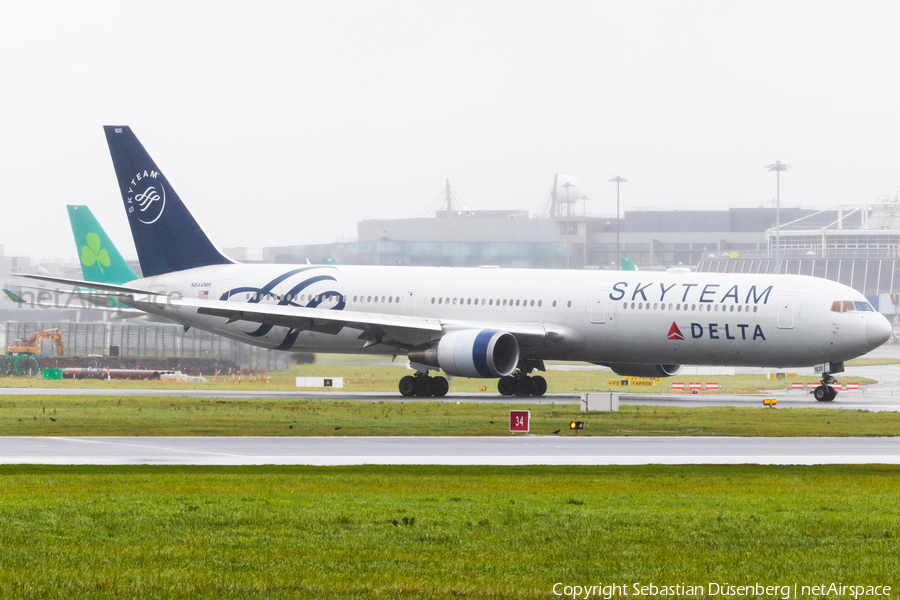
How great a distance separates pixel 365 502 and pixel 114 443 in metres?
11.1

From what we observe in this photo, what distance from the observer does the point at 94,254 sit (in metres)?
53.3

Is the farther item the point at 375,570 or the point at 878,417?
the point at 878,417

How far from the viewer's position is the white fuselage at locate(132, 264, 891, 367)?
3850 centimetres

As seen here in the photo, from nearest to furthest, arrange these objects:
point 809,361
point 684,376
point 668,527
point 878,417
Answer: point 668,527
point 878,417
point 809,361
point 684,376

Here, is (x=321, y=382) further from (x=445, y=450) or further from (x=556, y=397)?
(x=445, y=450)

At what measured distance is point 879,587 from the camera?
10328 mm

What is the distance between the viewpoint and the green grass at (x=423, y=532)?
10562mm

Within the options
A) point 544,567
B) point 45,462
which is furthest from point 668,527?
point 45,462

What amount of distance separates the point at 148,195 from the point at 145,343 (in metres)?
16.1

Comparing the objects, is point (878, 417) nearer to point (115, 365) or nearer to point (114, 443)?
point (114, 443)

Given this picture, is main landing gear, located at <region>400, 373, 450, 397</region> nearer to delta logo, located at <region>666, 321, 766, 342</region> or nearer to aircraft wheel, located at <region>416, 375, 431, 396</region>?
aircraft wheel, located at <region>416, 375, 431, 396</region>

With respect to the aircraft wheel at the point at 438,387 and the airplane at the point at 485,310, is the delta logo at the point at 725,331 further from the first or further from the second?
the aircraft wheel at the point at 438,387

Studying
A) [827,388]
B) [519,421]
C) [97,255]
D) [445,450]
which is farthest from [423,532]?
[97,255]

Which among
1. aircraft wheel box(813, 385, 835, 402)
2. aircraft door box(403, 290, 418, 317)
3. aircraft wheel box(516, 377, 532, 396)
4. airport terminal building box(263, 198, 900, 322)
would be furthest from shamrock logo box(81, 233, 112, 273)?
airport terminal building box(263, 198, 900, 322)
